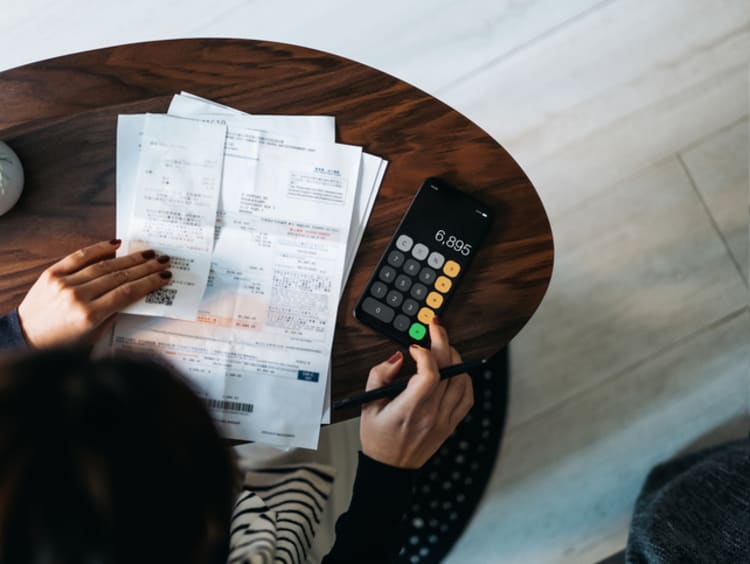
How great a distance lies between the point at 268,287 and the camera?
0.68 m

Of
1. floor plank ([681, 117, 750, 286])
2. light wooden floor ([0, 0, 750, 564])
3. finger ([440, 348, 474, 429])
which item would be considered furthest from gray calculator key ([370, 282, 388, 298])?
floor plank ([681, 117, 750, 286])

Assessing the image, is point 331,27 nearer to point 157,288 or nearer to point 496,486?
point 157,288

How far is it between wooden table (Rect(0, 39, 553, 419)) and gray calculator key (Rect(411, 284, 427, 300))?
32mm

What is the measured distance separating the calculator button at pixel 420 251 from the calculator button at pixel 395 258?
13mm

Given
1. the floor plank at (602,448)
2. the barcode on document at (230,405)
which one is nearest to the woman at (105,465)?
the barcode on document at (230,405)

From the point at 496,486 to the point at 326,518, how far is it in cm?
37

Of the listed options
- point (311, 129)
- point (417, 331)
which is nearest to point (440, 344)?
point (417, 331)

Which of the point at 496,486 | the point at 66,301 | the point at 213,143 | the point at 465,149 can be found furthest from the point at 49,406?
the point at 496,486

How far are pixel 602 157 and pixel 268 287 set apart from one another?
0.72 meters

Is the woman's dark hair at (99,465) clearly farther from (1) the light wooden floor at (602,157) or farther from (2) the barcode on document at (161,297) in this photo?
(1) the light wooden floor at (602,157)

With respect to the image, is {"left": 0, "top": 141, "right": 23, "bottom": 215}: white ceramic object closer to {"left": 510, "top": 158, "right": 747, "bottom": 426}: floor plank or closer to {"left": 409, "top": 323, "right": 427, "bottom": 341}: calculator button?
{"left": 409, "top": 323, "right": 427, "bottom": 341}: calculator button

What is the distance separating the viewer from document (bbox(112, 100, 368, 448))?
668 millimetres

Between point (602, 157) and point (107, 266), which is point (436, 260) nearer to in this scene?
point (107, 266)

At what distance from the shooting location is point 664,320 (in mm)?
1145
